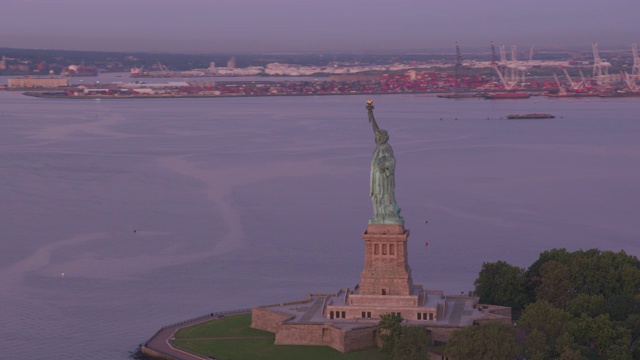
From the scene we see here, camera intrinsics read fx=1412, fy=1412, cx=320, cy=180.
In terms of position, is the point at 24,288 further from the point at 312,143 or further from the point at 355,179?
the point at 312,143

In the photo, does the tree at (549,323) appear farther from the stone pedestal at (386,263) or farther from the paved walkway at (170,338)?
the paved walkway at (170,338)

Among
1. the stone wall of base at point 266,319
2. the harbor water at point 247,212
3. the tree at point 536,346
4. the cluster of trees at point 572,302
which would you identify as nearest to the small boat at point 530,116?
the harbor water at point 247,212

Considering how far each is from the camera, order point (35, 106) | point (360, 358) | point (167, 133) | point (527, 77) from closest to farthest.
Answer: point (360, 358) < point (167, 133) < point (35, 106) < point (527, 77)

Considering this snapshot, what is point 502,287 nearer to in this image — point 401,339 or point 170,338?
point 401,339

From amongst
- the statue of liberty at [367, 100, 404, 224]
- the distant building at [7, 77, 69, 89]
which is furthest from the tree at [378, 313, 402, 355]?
the distant building at [7, 77, 69, 89]

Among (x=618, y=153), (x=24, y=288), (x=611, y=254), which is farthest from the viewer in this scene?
(x=618, y=153)

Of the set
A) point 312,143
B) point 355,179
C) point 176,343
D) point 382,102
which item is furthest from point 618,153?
point 382,102
